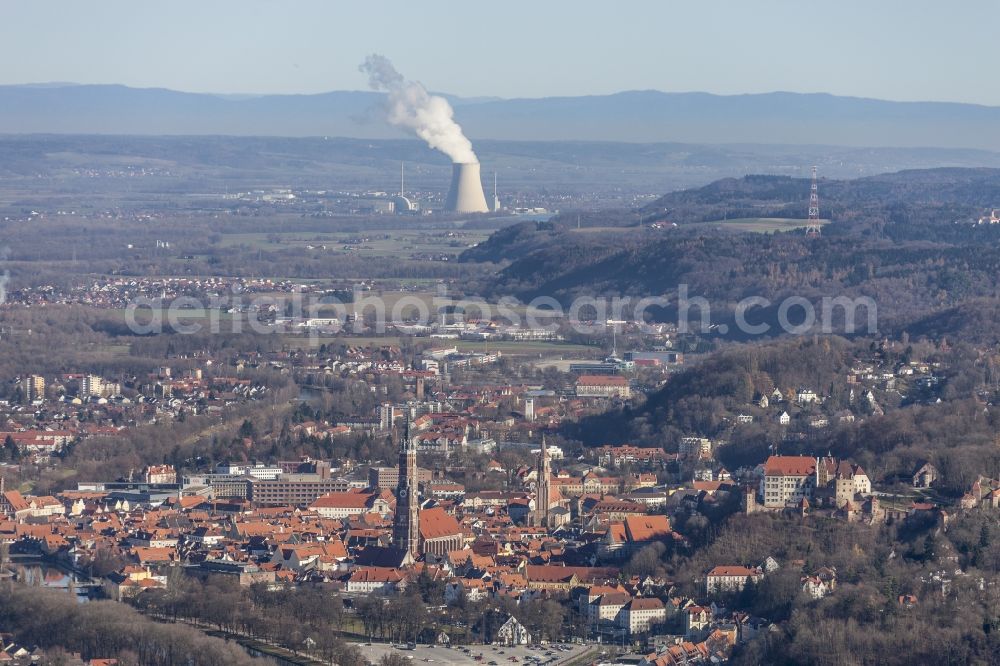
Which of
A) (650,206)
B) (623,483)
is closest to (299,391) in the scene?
(623,483)

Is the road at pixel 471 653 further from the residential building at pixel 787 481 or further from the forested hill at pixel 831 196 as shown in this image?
the forested hill at pixel 831 196

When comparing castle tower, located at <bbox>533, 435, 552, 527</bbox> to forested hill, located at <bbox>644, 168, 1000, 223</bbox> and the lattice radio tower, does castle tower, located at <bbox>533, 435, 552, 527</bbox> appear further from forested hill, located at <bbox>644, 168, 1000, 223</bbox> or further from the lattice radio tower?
forested hill, located at <bbox>644, 168, 1000, 223</bbox>

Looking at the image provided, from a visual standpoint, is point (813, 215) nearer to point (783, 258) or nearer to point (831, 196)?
point (783, 258)

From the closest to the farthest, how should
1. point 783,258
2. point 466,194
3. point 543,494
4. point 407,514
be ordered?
point 407,514
point 543,494
point 783,258
point 466,194

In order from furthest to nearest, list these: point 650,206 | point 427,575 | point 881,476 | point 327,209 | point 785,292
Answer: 1. point 327,209
2. point 650,206
3. point 785,292
4. point 881,476
5. point 427,575

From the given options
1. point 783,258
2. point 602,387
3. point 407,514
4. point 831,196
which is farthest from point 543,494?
point 831,196

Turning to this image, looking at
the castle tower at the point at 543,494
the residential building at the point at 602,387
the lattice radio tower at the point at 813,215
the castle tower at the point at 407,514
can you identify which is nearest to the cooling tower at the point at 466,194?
the lattice radio tower at the point at 813,215

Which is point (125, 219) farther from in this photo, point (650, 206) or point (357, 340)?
point (357, 340)
